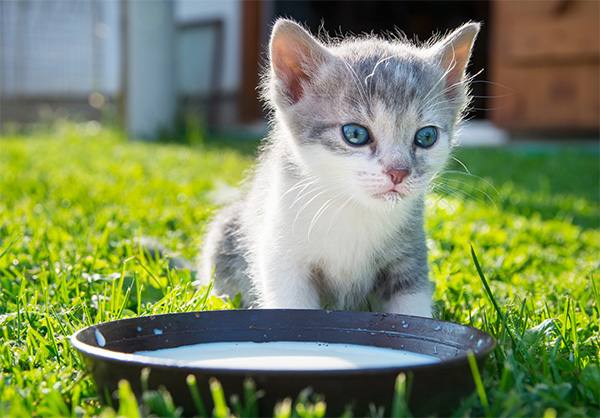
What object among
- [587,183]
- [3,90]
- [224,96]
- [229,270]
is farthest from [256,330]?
[3,90]

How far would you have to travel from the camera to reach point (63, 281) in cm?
234

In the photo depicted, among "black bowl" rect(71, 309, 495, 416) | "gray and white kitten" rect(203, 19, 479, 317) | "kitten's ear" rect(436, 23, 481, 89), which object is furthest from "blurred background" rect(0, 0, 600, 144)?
"black bowl" rect(71, 309, 495, 416)

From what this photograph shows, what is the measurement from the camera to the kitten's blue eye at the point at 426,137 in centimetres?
221

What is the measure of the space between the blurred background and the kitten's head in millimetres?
4815

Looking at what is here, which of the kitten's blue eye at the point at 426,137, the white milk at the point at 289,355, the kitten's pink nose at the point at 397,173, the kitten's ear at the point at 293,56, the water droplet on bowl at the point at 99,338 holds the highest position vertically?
the kitten's ear at the point at 293,56

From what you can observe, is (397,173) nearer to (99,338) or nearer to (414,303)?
(414,303)

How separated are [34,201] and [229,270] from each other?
1.96m

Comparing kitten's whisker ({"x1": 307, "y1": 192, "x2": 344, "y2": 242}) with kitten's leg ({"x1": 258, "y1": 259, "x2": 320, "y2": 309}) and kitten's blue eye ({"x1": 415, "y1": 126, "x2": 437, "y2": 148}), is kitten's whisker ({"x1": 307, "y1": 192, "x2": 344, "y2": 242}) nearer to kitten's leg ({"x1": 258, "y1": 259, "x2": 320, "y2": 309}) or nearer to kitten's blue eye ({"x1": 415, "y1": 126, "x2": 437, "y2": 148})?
kitten's leg ({"x1": 258, "y1": 259, "x2": 320, "y2": 309})

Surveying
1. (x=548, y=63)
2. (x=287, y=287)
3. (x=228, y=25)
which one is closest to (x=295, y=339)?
(x=287, y=287)

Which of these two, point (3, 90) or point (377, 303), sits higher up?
point (377, 303)

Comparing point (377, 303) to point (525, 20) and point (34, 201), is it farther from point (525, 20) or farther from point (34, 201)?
point (525, 20)

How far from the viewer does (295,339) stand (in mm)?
1849

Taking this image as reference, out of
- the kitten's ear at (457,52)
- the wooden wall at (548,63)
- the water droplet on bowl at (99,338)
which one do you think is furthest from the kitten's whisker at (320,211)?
the wooden wall at (548,63)

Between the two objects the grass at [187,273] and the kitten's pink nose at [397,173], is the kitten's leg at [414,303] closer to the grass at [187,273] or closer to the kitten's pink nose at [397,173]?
the grass at [187,273]
